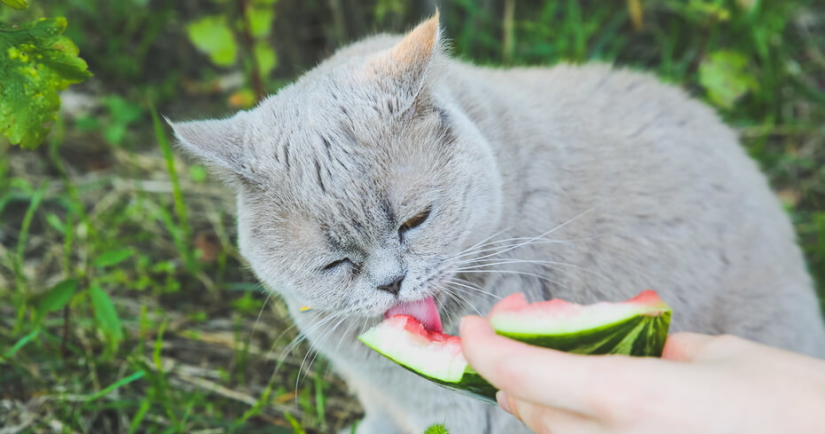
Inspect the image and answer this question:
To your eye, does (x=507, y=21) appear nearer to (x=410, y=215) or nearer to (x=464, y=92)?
(x=464, y=92)

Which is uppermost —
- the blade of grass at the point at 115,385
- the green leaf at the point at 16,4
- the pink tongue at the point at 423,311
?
the green leaf at the point at 16,4

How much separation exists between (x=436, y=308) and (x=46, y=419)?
1.42 meters

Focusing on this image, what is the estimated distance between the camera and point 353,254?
148 centimetres

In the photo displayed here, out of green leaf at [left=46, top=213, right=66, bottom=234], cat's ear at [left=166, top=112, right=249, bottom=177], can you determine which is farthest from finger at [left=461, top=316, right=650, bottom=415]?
green leaf at [left=46, top=213, right=66, bottom=234]

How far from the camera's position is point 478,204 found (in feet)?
5.15

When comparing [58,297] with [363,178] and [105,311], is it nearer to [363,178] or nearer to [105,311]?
[105,311]

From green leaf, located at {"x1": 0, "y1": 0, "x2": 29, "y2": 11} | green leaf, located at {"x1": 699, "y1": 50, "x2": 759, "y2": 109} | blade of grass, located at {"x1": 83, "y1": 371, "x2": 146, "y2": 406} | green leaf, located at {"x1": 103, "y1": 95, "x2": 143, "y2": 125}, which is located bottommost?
blade of grass, located at {"x1": 83, "y1": 371, "x2": 146, "y2": 406}

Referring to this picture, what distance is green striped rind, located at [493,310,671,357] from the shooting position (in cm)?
104

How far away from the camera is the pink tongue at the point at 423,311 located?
1479mm

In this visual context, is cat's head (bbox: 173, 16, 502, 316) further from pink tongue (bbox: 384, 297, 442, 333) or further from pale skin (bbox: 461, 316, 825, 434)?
pale skin (bbox: 461, 316, 825, 434)

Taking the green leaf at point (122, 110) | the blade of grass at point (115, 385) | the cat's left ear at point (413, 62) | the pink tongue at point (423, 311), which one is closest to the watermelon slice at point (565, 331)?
the pink tongue at point (423, 311)

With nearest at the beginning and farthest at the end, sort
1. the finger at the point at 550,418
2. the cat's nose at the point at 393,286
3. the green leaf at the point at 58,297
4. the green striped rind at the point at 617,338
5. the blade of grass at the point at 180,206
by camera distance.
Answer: the finger at the point at 550,418 → the green striped rind at the point at 617,338 → the cat's nose at the point at 393,286 → the green leaf at the point at 58,297 → the blade of grass at the point at 180,206

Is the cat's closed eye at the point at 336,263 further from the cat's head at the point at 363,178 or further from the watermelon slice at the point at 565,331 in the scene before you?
the watermelon slice at the point at 565,331

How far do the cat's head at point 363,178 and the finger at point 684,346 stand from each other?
1.82 feet
